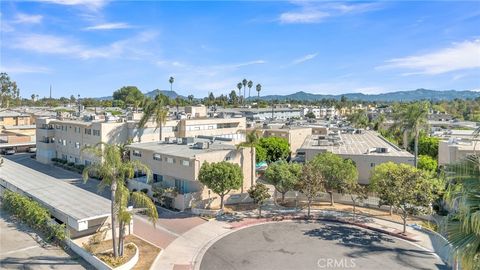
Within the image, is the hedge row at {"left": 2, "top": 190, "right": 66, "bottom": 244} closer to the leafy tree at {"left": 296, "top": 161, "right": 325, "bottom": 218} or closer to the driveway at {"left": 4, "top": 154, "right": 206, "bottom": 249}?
the driveway at {"left": 4, "top": 154, "right": 206, "bottom": 249}

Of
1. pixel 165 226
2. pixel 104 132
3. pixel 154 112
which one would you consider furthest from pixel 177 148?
pixel 104 132

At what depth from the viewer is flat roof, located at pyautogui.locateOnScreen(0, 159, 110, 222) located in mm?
27156

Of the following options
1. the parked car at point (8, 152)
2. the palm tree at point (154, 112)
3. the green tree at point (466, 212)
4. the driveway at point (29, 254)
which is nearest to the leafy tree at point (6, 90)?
the parked car at point (8, 152)

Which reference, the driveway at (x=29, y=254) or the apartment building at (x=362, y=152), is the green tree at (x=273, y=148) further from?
the driveway at (x=29, y=254)

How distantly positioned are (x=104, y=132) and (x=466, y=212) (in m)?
49.7

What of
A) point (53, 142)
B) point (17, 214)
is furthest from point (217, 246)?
point (53, 142)

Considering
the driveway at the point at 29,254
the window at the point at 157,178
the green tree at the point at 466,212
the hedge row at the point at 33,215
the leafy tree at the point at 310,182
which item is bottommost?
the driveway at the point at 29,254

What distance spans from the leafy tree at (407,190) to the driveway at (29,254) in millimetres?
23433

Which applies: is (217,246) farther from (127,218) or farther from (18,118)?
(18,118)

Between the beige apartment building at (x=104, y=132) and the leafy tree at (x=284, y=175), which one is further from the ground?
the beige apartment building at (x=104, y=132)

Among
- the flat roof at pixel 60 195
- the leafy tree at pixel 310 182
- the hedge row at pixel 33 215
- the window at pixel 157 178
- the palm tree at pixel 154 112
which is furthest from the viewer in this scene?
the palm tree at pixel 154 112

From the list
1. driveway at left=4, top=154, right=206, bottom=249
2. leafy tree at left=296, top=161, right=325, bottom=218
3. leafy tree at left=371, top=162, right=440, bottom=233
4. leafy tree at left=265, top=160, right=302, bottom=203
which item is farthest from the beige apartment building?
leafy tree at left=371, top=162, right=440, bottom=233

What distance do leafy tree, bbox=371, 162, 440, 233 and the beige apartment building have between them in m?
23.8

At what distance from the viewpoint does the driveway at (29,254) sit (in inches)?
907
